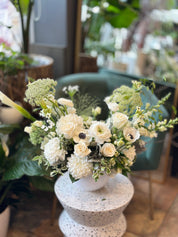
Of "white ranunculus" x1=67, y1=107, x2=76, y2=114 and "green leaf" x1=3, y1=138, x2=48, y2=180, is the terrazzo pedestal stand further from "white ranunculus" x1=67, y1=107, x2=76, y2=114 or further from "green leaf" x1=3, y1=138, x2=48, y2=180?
"white ranunculus" x1=67, y1=107, x2=76, y2=114

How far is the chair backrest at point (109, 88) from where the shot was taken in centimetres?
163

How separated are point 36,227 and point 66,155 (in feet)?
2.66

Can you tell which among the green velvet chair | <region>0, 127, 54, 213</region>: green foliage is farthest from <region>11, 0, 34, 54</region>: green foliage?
<region>0, 127, 54, 213</region>: green foliage

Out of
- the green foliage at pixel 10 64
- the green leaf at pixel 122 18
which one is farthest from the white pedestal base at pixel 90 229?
the green leaf at pixel 122 18

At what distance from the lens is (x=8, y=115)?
1.62 metres

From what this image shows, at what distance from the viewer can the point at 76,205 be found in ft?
3.95

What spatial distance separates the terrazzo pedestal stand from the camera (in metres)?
1.20

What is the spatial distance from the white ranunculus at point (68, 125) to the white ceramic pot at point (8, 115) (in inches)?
24.3

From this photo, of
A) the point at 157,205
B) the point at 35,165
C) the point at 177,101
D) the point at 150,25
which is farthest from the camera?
the point at 150,25

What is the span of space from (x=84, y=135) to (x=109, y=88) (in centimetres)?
82

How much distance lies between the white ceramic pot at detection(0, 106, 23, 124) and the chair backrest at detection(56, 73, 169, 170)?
1.02ft

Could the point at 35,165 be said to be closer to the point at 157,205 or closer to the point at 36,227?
the point at 36,227

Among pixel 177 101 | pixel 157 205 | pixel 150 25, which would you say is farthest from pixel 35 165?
pixel 150 25

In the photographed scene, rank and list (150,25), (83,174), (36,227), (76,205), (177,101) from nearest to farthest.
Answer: (83,174) → (76,205) → (36,227) → (177,101) → (150,25)
